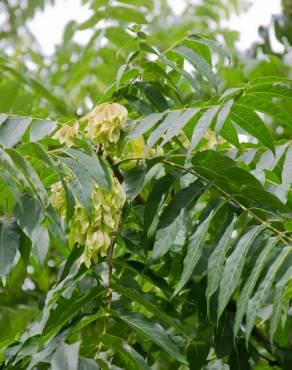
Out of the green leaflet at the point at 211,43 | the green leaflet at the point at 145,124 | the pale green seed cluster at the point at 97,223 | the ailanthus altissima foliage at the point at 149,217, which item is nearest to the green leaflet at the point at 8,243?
the ailanthus altissima foliage at the point at 149,217

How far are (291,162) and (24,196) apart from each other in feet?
1.96

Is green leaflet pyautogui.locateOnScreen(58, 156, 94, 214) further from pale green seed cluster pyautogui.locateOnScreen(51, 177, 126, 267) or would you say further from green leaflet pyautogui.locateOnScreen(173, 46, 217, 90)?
green leaflet pyautogui.locateOnScreen(173, 46, 217, 90)

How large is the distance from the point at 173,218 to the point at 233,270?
0.21m

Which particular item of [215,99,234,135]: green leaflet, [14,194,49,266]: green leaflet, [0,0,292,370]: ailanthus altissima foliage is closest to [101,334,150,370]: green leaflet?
[0,0,292,370]: ailanthus altissima foliage

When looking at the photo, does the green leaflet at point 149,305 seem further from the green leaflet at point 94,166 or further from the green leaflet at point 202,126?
the green leaflet at point 202,126

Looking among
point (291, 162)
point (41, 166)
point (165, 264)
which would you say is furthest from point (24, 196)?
point (291, 162)

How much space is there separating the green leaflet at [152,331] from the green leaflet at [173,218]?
0.51 feet

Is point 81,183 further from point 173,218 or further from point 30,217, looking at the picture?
point 173,218

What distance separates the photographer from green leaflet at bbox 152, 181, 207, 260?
155 cm

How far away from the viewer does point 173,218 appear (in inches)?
62.8

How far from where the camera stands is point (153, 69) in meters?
1.82

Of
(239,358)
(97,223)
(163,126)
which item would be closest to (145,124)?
(163,126)

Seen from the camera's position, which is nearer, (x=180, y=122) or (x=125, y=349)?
(x=125, y=349)

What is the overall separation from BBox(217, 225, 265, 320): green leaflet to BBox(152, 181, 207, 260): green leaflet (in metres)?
0.15
